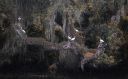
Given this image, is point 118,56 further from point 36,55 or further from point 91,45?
point 36,55

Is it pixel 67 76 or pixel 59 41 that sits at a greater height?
pixel 59 41

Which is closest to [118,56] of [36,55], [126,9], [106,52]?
[106,52]

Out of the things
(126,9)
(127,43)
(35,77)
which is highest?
(126,9)

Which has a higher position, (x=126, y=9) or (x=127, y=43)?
(x=126, y=9)

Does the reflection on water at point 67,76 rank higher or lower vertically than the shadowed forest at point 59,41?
lower

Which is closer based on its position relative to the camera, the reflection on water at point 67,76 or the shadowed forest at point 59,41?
the reflection on water at point 67,76

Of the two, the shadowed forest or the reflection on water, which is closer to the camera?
the reflection on water

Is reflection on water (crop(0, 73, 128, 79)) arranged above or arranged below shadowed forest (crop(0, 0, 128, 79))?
below

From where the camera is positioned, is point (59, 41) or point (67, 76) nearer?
point (67, 76)
